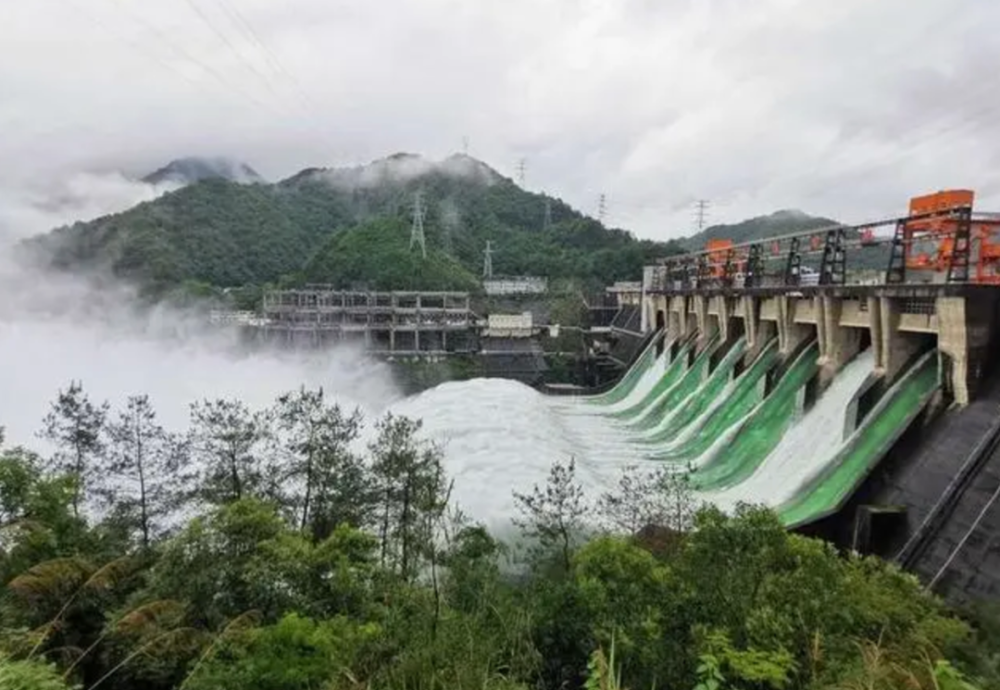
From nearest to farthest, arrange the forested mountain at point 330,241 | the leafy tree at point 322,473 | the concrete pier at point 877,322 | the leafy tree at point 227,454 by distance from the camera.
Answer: the concrete pier at point 877,322 < the leafy tree at point 227,454 < the leafy tree at point 322,473 < the forested mountain at point 330,241

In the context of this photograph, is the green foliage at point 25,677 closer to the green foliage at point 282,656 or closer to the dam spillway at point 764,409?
the green foliage at point 282,656

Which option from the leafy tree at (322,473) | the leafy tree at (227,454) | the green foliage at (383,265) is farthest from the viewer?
the green foliage at (383,265)

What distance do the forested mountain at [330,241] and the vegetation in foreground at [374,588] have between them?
45808 millimetres

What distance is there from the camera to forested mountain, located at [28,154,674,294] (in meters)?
65.6

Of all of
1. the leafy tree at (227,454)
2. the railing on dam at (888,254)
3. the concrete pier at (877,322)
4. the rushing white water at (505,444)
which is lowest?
the rushing white water at (505,444)

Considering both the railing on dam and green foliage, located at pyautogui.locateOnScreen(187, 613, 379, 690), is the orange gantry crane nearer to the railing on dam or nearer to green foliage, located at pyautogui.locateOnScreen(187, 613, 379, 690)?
the railing on dam

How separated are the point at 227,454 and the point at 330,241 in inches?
2399

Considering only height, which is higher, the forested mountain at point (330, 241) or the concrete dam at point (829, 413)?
the forested mountain at point (330, 241)

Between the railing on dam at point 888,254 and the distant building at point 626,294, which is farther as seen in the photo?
the distant building at point 626,294

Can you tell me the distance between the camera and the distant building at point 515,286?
5960 cm

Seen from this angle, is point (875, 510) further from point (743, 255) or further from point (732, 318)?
point (743, 255)

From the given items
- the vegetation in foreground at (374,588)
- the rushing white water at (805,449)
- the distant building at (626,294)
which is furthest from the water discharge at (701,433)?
the distant building at (626,294)

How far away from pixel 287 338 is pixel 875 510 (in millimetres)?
44182

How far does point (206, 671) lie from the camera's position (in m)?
6.91
